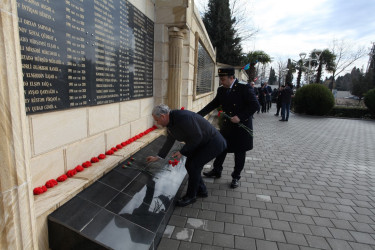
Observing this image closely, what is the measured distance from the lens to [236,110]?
3.38 metres

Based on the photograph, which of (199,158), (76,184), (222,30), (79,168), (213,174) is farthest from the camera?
(222,30)

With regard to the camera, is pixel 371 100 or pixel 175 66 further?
pixel 371 100

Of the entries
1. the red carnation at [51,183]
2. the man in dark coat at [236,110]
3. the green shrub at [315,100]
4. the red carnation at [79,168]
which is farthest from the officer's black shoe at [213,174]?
the green shrub at [315,100]

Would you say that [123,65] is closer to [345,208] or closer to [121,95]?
[121,95]

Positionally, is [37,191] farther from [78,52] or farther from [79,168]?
[78,52]

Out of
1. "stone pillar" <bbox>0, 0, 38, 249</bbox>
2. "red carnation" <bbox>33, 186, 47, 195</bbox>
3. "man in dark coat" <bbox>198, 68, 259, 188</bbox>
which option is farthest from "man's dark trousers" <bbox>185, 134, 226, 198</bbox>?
"stone pillar" <bbox>0, 0, 38, 249</bbox>

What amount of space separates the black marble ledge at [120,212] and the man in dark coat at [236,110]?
3.51ft

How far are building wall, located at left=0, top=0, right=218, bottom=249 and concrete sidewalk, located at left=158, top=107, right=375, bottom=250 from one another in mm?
1119

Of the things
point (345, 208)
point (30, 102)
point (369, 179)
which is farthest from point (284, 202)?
point (30, 102)

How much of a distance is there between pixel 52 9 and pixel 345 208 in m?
4.09

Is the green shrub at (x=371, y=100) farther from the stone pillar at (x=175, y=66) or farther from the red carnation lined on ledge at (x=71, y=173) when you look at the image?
the red carnation lined on ledge at (x=71, y=173)

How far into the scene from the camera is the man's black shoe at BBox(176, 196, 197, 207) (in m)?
2.93

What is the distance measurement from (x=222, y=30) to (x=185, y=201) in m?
24.4

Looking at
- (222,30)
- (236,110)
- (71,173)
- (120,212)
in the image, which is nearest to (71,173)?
(71,173)
